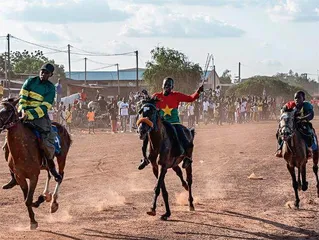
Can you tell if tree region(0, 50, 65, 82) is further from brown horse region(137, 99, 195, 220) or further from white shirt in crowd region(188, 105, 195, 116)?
brown horse region(137, 99, 195, 220)

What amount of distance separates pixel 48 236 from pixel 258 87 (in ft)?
232

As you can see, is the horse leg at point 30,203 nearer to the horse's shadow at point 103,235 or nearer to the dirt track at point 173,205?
the dirt track at point 173,205

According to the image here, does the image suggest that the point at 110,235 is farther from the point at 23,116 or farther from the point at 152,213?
the point at 23,116

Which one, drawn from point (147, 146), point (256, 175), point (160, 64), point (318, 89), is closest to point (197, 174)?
point (256, 175)

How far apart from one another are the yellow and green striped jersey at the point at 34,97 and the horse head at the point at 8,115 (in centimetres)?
49

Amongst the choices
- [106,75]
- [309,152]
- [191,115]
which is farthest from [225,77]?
[309,152]

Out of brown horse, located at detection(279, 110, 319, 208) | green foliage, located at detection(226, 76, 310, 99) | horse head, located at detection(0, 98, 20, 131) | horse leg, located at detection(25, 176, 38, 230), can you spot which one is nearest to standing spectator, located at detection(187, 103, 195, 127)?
brown horse, located at detection(279, 110, 319, 208)

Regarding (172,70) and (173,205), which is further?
(172,70)

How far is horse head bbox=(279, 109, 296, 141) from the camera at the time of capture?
14.7 metres

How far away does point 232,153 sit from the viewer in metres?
26.9

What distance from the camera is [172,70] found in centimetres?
5672

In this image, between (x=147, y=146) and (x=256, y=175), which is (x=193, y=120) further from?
(x=147, y=146)

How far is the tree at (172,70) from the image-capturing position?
56500 millimetres

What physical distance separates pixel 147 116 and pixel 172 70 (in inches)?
1734
